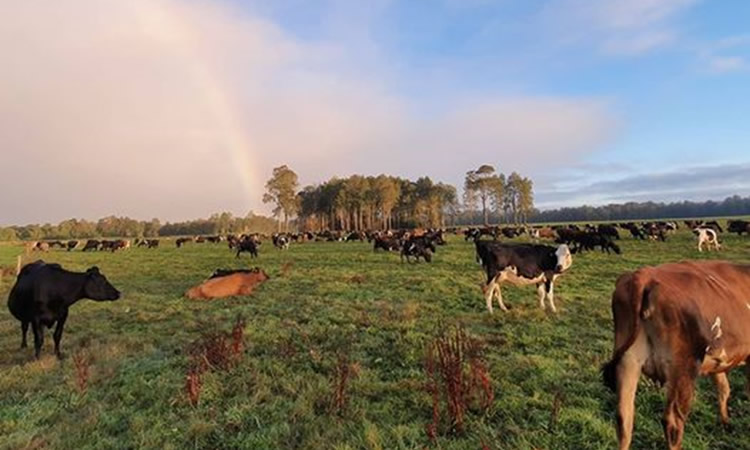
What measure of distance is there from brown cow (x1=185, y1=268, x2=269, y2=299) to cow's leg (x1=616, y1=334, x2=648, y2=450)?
528 inches

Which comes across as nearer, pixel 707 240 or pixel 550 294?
pixel 550 294

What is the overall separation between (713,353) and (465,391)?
252 cm

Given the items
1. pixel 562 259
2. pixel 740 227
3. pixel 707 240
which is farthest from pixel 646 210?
pixel 562 259

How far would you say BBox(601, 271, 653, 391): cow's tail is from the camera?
380cm

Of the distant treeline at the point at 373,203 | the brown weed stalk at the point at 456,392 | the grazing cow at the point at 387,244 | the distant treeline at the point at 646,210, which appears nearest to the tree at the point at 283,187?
the distant treeline at the point at 373,203

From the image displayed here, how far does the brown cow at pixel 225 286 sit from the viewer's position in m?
15.2

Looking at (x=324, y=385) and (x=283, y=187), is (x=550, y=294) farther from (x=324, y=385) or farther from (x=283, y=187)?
(x=283, y=187)

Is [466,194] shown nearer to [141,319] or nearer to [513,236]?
[513,236]

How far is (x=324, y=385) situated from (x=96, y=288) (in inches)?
242

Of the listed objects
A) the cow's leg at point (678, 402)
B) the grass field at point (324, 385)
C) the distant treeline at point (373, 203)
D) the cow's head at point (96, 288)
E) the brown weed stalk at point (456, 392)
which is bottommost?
the grass field at point (324, 385)

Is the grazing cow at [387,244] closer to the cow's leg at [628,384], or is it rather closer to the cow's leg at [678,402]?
the cow's leg at [628,384]

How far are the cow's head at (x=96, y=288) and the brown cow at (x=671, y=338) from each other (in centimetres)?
953

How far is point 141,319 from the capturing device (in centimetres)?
1193

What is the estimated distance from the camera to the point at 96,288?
958 centimetres
